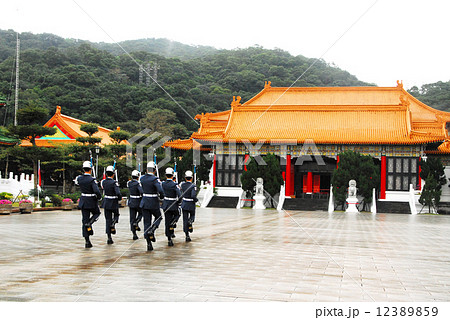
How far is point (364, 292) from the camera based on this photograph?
5605mm

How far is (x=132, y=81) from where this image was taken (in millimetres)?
64625

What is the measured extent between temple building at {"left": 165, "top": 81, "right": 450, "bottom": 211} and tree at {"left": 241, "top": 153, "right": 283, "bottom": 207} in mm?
2394

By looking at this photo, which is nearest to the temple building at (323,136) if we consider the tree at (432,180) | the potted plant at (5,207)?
the tree at (432,180)

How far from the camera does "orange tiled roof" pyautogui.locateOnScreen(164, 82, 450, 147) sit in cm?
3062

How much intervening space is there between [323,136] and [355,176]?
4.05 metres

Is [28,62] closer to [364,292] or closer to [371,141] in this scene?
[371,141]

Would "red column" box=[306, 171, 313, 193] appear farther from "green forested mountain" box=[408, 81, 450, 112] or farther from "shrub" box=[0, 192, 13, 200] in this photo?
"green forested mountain" box=[408, 81, 450, 112]

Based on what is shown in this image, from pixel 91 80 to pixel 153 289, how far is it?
178 feet

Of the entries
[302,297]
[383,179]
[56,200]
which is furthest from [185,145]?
[302,297]
